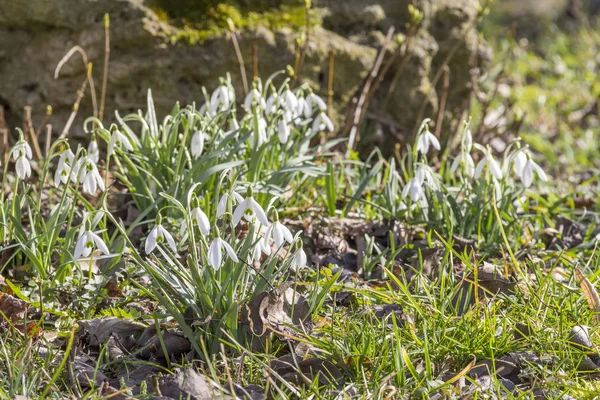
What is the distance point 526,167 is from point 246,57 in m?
1.96

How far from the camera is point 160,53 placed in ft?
13.8

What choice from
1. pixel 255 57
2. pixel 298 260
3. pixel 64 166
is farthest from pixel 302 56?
pixel 298 260

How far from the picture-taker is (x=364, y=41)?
469cm

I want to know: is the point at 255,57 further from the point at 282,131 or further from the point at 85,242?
the point at 85,242

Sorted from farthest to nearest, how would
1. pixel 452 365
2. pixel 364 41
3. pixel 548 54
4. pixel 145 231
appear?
pixel 548 54
pixel 364 41
pixel 145 231
pixel 452 365

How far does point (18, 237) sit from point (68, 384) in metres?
0.80

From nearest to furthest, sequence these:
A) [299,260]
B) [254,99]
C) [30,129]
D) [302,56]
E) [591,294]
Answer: [299,260]
[591,294]
[254,99]
[30,129]
[302,56]

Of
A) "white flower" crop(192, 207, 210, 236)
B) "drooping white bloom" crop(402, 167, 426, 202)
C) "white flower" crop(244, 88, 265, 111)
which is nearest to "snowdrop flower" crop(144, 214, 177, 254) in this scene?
"white flower" crop(192, 207, 210, 236)

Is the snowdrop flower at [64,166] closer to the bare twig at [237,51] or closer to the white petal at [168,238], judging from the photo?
the white petal at [168,238]

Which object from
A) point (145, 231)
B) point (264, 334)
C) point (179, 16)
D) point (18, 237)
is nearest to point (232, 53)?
point (179, 16)

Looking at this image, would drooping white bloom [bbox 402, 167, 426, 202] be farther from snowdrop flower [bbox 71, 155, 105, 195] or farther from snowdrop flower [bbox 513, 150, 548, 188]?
snowdrop flower [bbox 71, 155, 105, 195]

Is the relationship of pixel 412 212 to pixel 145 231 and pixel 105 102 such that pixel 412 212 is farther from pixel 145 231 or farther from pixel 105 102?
pixel 105 102

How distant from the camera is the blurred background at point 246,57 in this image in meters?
4.15

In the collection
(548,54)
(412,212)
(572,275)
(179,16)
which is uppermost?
(179,16)
